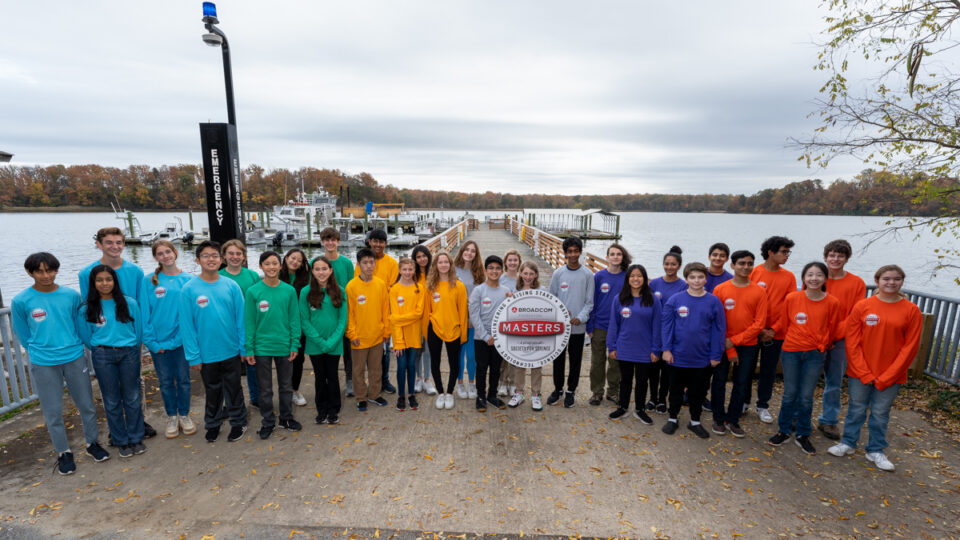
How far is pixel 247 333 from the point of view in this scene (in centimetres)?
384

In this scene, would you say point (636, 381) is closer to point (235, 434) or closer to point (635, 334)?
point (635, 334)

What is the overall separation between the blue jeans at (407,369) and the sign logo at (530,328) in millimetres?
911

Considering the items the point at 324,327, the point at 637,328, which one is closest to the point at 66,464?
the point at 324,327

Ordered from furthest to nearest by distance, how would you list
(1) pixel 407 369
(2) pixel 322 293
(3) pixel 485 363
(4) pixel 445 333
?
(1) pixel 407 369 → (3) pixel 485 363 → (4) pixel 445 333 → (2) pixel 322 293

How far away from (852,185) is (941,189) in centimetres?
93

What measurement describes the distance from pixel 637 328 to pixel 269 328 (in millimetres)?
3477

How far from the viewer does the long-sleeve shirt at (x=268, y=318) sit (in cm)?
384

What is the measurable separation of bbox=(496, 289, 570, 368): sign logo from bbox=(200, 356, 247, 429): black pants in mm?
2440

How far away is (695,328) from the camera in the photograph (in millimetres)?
3818

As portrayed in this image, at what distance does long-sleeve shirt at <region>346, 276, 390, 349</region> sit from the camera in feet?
13.8

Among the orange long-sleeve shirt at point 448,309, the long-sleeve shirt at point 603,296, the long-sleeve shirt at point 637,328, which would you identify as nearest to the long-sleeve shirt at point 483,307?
the orange long-sleeve shirt at point 448,309

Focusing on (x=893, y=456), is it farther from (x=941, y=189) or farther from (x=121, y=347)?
(x=121, y=347)

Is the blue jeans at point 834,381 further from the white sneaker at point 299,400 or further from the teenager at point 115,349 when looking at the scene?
the teenager at point 115,349

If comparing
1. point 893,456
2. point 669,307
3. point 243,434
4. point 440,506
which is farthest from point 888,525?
point 243,434
